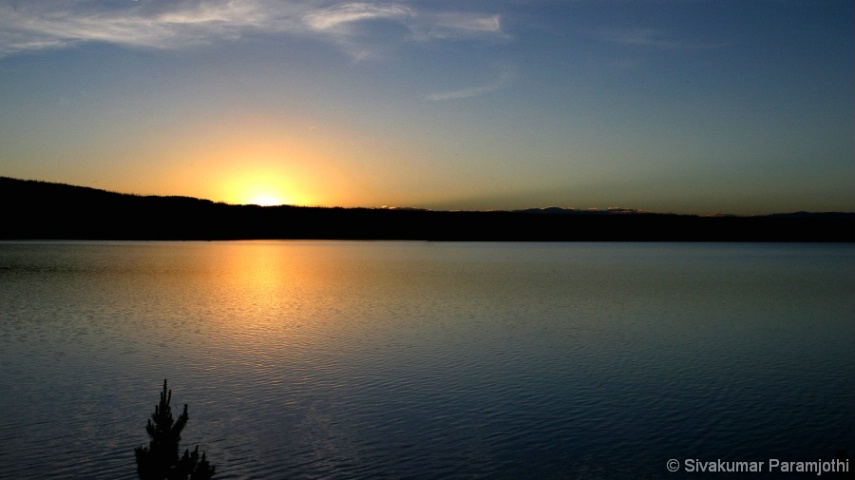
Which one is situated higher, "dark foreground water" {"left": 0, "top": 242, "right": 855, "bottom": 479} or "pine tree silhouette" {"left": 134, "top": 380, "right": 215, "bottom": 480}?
"pine tree silhouette" {"left": 134, "top": 380, "right": 215, "bottom": 480}

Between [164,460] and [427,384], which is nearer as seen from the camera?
[164,460]

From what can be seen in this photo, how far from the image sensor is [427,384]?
1780 centimetres

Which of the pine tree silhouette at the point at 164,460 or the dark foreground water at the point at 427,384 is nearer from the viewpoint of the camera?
the pine tree silhouette at the point at 164,460

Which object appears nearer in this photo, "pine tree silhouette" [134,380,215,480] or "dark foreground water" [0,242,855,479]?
"pine tree silhouette" [134,380,215,480]

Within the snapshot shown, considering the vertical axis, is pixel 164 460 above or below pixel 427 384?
above

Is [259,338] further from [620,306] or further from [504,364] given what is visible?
[620,306]

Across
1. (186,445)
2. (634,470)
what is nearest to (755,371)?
(634,470)

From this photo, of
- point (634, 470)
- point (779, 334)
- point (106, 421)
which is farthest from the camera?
point (779, 334)

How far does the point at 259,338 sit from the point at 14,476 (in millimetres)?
13995

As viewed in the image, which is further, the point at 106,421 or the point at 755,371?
the point at 755,371

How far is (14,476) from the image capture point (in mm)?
10969

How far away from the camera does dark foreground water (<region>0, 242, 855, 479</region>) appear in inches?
487

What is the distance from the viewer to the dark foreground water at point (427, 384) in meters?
12.4

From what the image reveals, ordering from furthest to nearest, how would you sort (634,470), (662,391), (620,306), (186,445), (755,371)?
(620,306) → (755,371) → (662,391) → (186,445) → (634,470)
